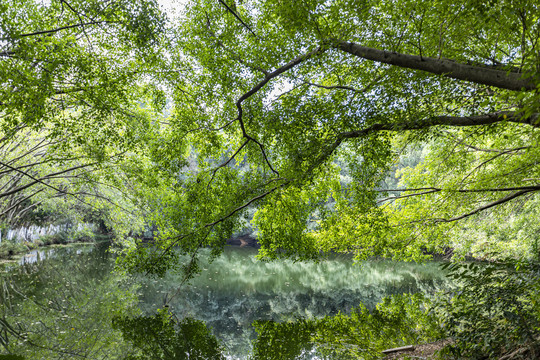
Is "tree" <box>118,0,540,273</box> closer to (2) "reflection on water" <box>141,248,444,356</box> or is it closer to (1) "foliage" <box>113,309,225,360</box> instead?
(1) "foliage" <box>113,309,225,360</box>

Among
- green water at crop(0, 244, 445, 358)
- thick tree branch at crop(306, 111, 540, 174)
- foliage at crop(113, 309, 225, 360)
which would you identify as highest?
thick tree branch at crop(306, 111, 540, 174)

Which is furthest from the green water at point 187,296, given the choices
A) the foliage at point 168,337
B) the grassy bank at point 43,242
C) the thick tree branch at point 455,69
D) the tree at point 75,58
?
the thick tree branch at point 455,69

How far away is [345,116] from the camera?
23.4 ft

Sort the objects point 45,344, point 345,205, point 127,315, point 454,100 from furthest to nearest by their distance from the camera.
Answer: point 127,315
point 345,205
point 45,344
point 454,100

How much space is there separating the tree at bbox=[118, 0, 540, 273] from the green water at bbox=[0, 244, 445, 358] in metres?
2.67

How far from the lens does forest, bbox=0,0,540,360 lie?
5402 millimetres

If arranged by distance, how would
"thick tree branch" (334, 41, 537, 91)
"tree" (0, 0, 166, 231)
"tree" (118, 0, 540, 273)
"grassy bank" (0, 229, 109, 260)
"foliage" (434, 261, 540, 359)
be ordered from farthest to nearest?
"grassy bank" (0, 229, 109, 260) < "tree" (0, 0, 166, 231) < "tree" (118, 0, 540, 273) < "thick tree branch" (334, 41, 537, 91) < "foliage" (434, 261, 540, 359)

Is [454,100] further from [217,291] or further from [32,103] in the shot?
[217,291]

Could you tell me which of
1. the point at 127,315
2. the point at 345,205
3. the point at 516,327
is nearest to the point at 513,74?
the point at 516,327

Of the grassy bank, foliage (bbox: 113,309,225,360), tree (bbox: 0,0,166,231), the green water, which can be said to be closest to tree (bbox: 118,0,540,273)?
tree (bbox: 0,0,166,231)

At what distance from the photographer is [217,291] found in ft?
55.7

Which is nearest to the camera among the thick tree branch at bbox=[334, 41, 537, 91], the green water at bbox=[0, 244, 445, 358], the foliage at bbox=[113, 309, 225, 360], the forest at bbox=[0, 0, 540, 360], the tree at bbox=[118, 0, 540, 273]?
the thick tree branch at bbox=[334, 41, 537, 91]

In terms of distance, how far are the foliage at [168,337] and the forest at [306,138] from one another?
0.08 m

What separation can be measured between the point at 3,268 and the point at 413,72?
25.6 meters
